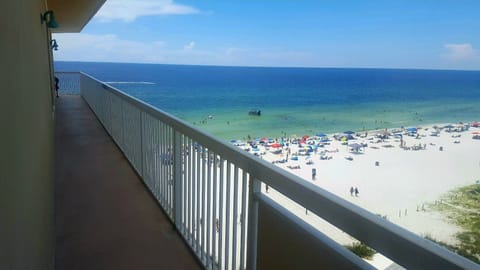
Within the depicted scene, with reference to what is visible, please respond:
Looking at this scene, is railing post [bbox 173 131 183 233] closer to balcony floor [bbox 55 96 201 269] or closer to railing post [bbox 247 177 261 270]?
balcony floor [bbox 55 96 201 269]

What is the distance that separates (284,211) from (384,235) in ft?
1.54

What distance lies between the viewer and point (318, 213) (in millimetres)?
1023

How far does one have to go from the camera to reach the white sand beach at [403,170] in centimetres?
1120

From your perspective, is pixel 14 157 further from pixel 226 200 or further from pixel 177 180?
pixel 177 180

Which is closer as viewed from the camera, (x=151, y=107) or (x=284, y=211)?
(x=284, y=211)

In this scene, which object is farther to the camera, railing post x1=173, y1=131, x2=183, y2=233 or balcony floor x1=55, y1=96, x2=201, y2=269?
railing post x1=173, y1=131, x2=183, y2=233

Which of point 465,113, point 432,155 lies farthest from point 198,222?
point 465,113

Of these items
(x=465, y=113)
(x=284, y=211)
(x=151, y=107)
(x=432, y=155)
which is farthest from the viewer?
(x=465, y=113)

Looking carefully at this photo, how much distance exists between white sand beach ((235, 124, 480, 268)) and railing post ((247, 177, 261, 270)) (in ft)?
21.1

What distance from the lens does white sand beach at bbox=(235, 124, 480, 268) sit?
441 inches

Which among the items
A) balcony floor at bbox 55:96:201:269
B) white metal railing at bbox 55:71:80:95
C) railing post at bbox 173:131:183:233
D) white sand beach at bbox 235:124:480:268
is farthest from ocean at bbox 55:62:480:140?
railing post at bbox 173:131:183:233

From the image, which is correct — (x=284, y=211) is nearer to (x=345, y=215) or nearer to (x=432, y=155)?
(x=345, y=215)

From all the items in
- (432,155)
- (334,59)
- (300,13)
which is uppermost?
(300,13)

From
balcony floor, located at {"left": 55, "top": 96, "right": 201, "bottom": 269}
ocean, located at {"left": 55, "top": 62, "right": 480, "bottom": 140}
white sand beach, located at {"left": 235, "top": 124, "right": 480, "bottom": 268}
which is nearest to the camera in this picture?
balcony floor, located at {"left": 55, "top": 96, "right": 201, "bottom": 269}
